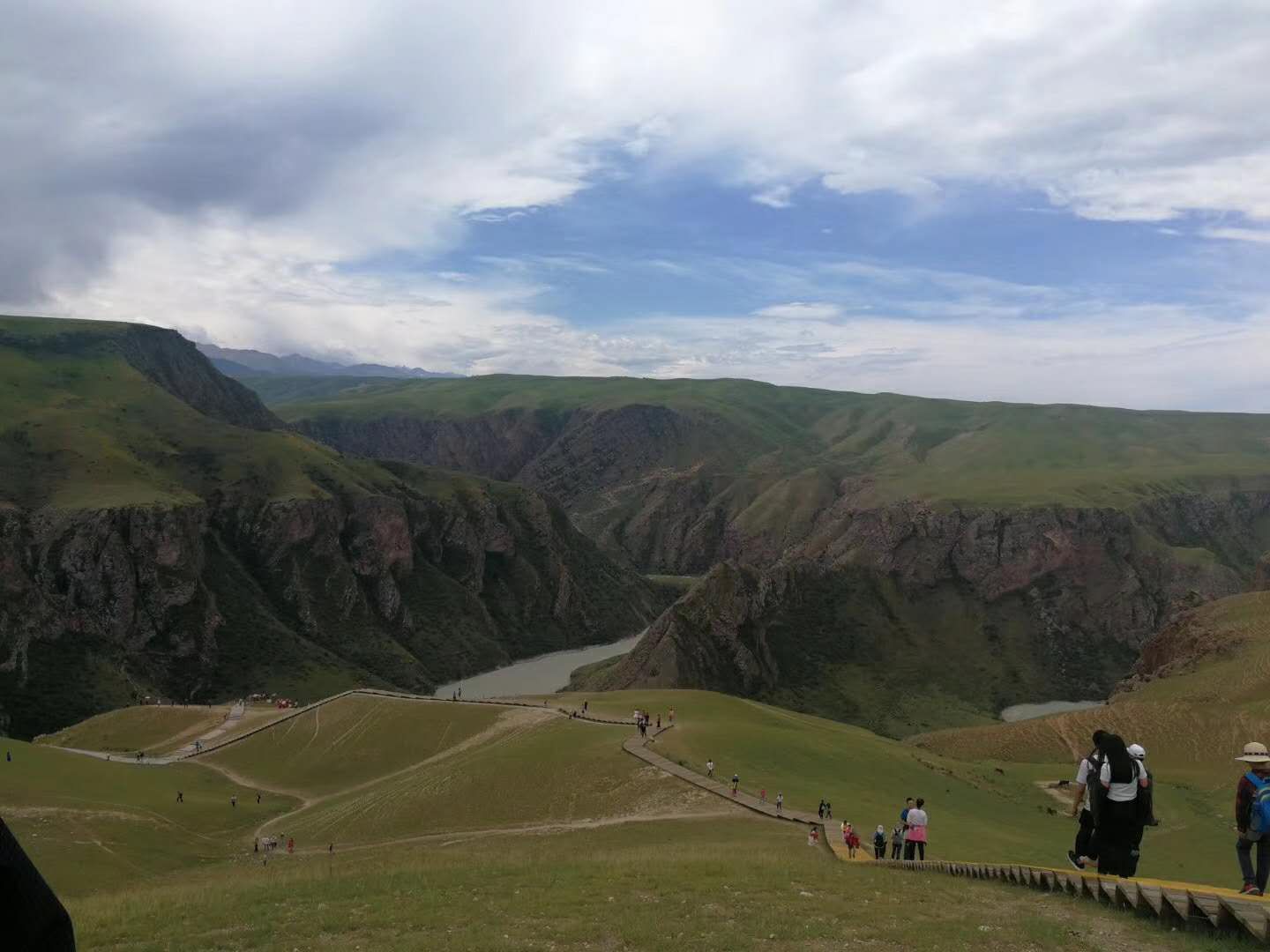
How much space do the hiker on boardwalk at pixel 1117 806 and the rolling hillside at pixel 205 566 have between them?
4896 inches

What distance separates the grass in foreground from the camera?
46.8 ft

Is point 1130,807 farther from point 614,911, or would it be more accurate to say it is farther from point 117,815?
point 117,815

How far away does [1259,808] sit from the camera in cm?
1337

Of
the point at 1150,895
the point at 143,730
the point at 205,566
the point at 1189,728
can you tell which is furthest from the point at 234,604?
the point at 1150,895

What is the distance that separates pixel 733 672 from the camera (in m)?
122

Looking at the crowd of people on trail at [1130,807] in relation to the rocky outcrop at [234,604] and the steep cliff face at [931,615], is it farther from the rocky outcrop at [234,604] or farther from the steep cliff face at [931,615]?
the rocky outcrop at [234,604]

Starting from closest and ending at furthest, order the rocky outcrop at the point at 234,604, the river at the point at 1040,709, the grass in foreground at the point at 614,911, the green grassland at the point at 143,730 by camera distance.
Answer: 1. the grass in foreground at the point at 614,911
2. the green grassland at the point at 143,730
3. the rocky outcrop at the point at 234,604
4. the river at the point at 1040,709

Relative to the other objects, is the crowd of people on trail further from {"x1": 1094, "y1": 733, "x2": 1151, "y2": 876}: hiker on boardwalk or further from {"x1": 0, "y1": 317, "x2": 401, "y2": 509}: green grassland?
{"x1": 0, "y1": 317, "x2": 401, "y2": 509}: green grassland

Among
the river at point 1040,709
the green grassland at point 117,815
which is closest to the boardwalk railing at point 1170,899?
the green grassland at point 117,815

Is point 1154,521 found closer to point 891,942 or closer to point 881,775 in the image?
point 881,775

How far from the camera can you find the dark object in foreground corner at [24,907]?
3.71 metres

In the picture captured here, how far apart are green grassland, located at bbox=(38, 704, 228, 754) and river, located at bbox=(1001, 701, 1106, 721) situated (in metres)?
109

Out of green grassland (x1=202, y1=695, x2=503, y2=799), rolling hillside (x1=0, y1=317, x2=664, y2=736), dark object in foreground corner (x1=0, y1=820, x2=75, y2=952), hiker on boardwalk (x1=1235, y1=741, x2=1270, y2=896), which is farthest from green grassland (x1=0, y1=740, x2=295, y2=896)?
rolling hillside (x1=0, y1=317, x2=664, y2=736)

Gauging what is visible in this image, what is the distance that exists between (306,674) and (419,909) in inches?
5019
